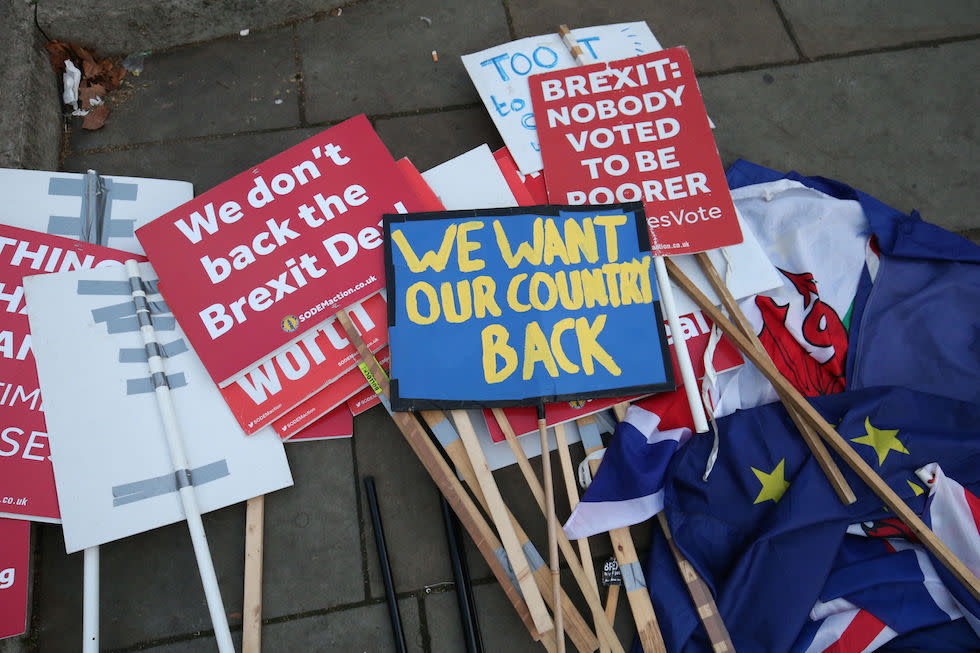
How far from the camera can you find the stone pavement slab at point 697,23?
2.76 metres

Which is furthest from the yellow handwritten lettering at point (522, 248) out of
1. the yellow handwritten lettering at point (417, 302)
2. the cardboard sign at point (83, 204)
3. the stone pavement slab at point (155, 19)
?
the stone pavement slab at point (155, 19)

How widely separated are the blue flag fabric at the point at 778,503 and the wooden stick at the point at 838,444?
0.05m

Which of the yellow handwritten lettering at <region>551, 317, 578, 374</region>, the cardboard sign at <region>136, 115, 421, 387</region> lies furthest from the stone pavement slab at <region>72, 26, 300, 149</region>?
the yellow handwritten lettering at <region>551, 317, 578, 374</region>

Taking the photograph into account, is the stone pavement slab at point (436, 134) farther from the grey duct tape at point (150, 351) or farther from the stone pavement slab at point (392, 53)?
the grey duct tape at point (150, 351)

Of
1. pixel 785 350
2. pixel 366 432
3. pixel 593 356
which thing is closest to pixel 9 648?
pixel 366 432

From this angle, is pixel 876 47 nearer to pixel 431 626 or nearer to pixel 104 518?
pixel 431 626

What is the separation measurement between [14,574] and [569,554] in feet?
4.80

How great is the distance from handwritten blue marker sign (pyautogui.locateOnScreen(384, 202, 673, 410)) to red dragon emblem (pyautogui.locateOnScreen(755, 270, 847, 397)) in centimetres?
38

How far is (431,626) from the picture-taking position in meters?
1.93

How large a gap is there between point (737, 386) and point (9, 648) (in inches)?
83.8

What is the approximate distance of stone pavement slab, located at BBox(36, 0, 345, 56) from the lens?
2480 mm

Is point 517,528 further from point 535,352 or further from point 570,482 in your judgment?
point 535,352

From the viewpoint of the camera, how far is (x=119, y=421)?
1904 mm

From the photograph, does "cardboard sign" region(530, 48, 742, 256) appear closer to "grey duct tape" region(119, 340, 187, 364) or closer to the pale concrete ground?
the pale concrete ground
